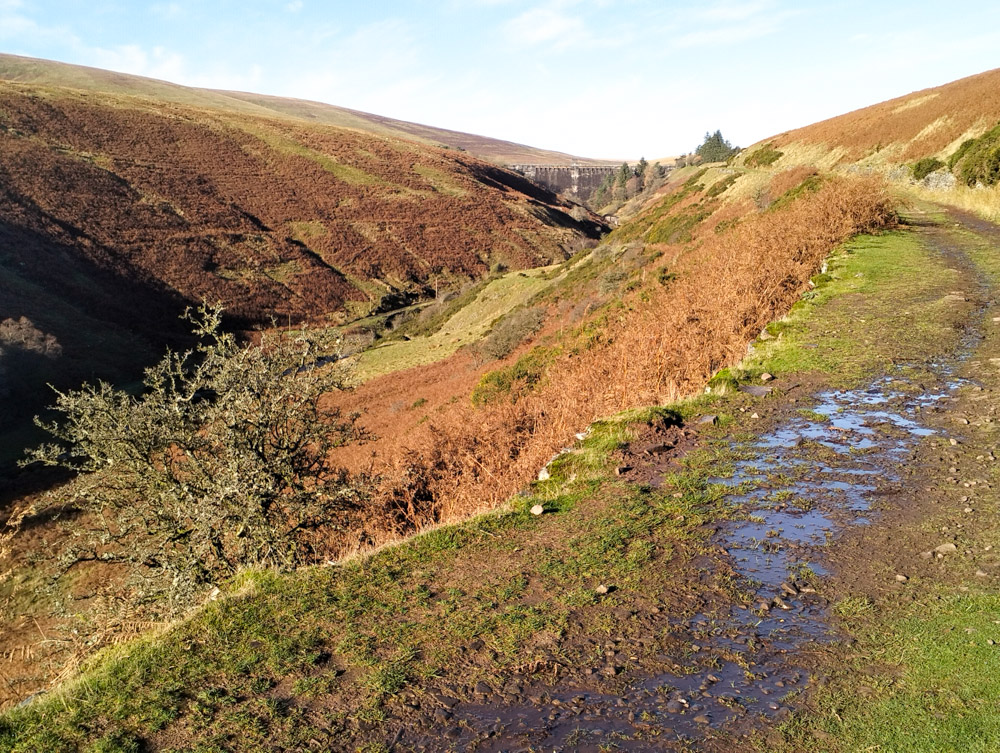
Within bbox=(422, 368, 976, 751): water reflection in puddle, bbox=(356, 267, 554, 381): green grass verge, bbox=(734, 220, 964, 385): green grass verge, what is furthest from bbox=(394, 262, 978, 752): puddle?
bbox=(356, 267, 554, 381): green grass verge

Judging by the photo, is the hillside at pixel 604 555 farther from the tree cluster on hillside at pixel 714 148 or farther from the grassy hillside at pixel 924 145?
the tree cluster on hillside at pixel 714 148

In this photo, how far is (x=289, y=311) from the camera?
54.4 m

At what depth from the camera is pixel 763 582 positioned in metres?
5.42

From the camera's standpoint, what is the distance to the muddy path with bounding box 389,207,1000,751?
3.98 metres

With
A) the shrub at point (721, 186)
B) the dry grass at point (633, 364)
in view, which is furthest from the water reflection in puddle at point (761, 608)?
the shrub at point (721, 186)

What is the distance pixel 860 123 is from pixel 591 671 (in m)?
52.7

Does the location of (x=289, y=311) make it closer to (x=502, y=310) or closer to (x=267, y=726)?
(x=502, y=310)

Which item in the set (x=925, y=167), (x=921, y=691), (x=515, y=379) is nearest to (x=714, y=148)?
(x=925, y=167)

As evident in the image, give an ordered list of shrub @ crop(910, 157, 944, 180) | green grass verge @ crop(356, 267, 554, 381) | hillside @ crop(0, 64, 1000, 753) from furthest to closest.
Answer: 1. green grass verge @ crop(356, 267, 554, 381)
2. shrub @ crop(910, 157, 944, 180)
3. hillside @ crop(0, 64, 1000, 753)

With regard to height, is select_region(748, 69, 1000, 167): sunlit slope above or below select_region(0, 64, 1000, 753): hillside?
above

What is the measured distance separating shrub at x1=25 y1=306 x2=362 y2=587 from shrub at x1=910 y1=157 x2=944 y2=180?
33.5 metres

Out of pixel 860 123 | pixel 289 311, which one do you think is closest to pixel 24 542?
pixel 289 311

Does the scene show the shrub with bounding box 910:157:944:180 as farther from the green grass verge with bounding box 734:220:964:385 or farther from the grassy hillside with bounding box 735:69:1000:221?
the green grass verge with bounding box 734:220:964:385

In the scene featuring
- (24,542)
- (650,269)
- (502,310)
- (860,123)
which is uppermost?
(860,123)
